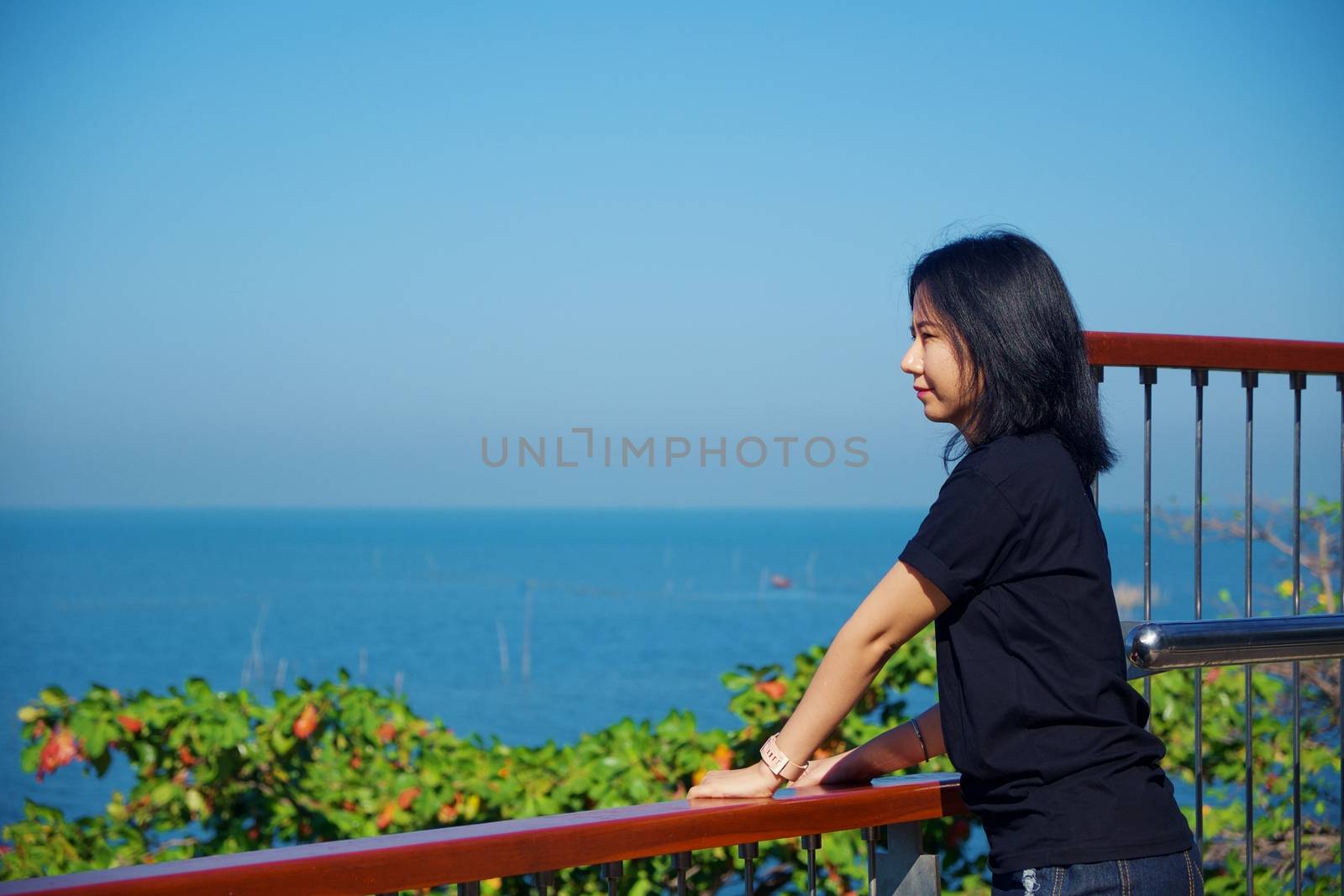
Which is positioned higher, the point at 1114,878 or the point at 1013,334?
the point at 1013,334

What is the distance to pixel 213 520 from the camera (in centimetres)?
15050

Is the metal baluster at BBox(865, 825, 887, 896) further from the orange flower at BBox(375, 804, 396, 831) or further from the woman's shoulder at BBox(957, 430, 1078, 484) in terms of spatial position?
the orange flower at BBox(375, 804, 396, 831)

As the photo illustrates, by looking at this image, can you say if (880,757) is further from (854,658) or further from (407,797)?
(407,797)

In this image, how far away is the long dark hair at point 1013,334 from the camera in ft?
5.21

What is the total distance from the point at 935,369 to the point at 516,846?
0.82 meters

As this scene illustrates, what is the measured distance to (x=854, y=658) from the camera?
161 cm

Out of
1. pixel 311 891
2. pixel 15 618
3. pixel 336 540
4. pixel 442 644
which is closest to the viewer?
pixel 311 891

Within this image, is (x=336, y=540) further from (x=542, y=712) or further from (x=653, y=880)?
(x=653, y=880)

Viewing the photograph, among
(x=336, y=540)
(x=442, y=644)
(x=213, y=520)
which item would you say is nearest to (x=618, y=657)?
(x=442, y=644)

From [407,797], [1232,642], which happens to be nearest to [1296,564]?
[1232,642]

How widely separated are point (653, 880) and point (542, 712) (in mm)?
28577

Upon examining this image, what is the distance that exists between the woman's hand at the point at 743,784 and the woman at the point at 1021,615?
2.9 inches

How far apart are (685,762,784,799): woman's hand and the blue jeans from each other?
34 centimetres

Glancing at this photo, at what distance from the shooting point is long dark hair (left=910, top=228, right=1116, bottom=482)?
1.59 m
